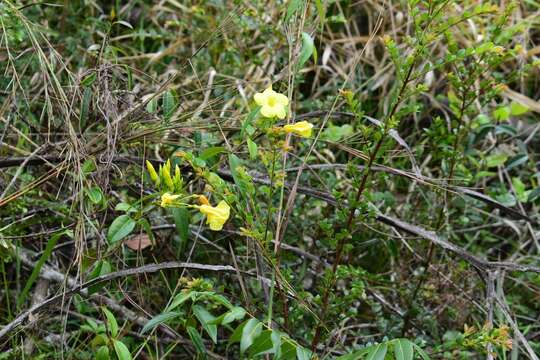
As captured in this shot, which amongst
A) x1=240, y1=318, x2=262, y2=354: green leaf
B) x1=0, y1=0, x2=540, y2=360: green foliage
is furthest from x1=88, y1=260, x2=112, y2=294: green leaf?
x1=240, y1=318, x2=262, y2=354: green leaf

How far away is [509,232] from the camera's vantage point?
7.80ft

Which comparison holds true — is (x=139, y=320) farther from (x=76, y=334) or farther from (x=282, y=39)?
(x=282, y=39)

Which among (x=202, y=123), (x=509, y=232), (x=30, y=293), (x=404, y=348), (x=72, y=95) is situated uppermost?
(x=72, y=95)

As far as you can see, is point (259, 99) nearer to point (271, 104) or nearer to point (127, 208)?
point (271, 104)

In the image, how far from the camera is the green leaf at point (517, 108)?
253 cm

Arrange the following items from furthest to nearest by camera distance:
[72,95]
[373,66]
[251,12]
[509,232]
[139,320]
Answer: [373,66]
[509,232]
[251,12]
[139,320]
[72,95]

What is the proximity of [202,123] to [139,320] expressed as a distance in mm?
517

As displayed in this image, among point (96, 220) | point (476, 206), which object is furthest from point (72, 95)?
point (476, 206)

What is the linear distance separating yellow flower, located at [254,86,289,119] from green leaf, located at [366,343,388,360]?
0.43m

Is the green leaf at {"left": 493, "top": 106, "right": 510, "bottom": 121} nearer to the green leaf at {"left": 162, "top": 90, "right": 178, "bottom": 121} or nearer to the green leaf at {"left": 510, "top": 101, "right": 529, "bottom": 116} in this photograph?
the green leaf at {"left": 510, "top": 101, "right": 529, "bottom": 116}

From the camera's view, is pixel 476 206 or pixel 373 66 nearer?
pixel 476 206

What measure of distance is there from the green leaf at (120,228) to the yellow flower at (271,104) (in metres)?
0.32

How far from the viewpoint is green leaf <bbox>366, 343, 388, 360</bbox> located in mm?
1207

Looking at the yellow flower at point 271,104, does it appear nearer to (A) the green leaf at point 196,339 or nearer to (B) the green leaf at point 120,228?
(B) the green leaf at point 120,228
